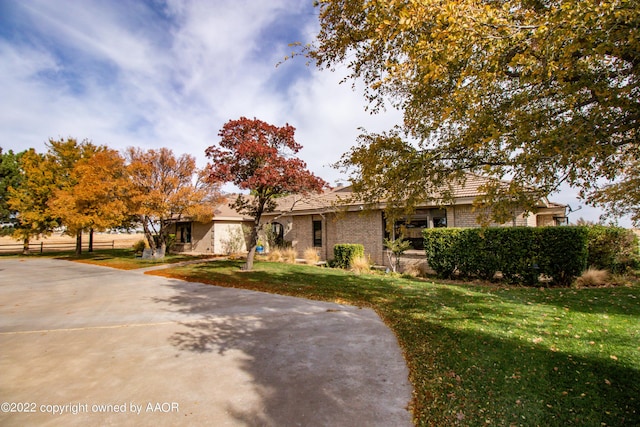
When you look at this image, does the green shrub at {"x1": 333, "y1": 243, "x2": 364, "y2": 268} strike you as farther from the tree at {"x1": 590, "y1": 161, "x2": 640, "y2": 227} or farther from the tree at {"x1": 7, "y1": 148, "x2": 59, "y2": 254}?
the tree at {"x1": 7, "y1": 148, "x2": 59, "y2": 254}

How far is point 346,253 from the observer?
16.4 meters

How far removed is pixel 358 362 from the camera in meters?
4.53

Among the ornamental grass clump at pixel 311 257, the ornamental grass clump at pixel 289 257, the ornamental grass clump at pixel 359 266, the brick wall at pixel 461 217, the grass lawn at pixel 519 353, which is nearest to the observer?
the grass lawn at pixel 519 353

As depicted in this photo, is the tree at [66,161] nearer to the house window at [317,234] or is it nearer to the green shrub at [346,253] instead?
the house window at [317,234]

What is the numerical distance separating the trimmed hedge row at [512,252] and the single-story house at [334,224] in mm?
1052

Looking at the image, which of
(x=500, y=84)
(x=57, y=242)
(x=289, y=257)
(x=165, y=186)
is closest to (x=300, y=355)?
(x=500, y=84)

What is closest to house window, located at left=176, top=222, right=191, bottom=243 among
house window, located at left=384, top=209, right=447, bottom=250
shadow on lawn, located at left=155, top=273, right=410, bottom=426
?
house window, located at left=384, top=209, right=447, bottom=250

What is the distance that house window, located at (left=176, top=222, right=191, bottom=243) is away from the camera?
94.7ft

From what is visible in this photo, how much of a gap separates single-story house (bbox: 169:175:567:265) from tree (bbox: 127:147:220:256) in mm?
4838

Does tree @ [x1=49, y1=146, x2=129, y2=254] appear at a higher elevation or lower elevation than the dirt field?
higher

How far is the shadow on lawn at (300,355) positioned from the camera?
3.31 m

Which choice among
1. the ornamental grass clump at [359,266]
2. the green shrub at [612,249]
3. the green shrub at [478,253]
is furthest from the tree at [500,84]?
the ornamental grass clump at [359,266]

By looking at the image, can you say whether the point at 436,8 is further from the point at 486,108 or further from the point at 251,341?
the point at 251,341

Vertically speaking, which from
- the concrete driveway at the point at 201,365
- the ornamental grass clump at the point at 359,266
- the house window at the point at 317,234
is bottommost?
the concrete driveway at the point at 201,365
